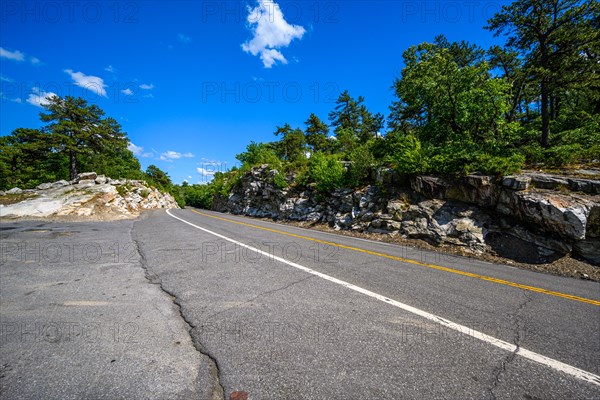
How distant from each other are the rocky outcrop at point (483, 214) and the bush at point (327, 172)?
3.03 feet

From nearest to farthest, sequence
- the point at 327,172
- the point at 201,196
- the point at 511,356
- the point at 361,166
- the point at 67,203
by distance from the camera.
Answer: the point at 511,356, the point at 361,166, the point at 67,203, the point at 327,172, the point at 201,196

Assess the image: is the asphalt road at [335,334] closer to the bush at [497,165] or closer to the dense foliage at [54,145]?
the bush at [497,165]

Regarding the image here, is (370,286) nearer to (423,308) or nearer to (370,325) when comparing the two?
(423,308)

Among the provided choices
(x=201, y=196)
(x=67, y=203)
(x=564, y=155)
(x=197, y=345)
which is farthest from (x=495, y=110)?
(x=201, y=196)

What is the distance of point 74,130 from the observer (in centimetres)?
2709

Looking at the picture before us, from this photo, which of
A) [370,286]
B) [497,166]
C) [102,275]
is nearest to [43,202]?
[102,275]

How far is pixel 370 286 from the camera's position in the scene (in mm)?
4285

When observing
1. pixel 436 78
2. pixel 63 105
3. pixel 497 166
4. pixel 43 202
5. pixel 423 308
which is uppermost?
pixel 63 105

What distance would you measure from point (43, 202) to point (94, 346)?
19995mm

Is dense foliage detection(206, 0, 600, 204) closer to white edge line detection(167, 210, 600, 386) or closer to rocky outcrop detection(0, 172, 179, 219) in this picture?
white edge line detection(167, 210, 600, 386)

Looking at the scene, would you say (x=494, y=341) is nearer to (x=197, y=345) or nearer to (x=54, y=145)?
(x=197, y=345)

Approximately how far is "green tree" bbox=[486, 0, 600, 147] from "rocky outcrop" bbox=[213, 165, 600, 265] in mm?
7281

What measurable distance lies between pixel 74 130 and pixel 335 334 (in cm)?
3861

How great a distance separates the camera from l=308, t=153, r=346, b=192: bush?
53.7 ft
